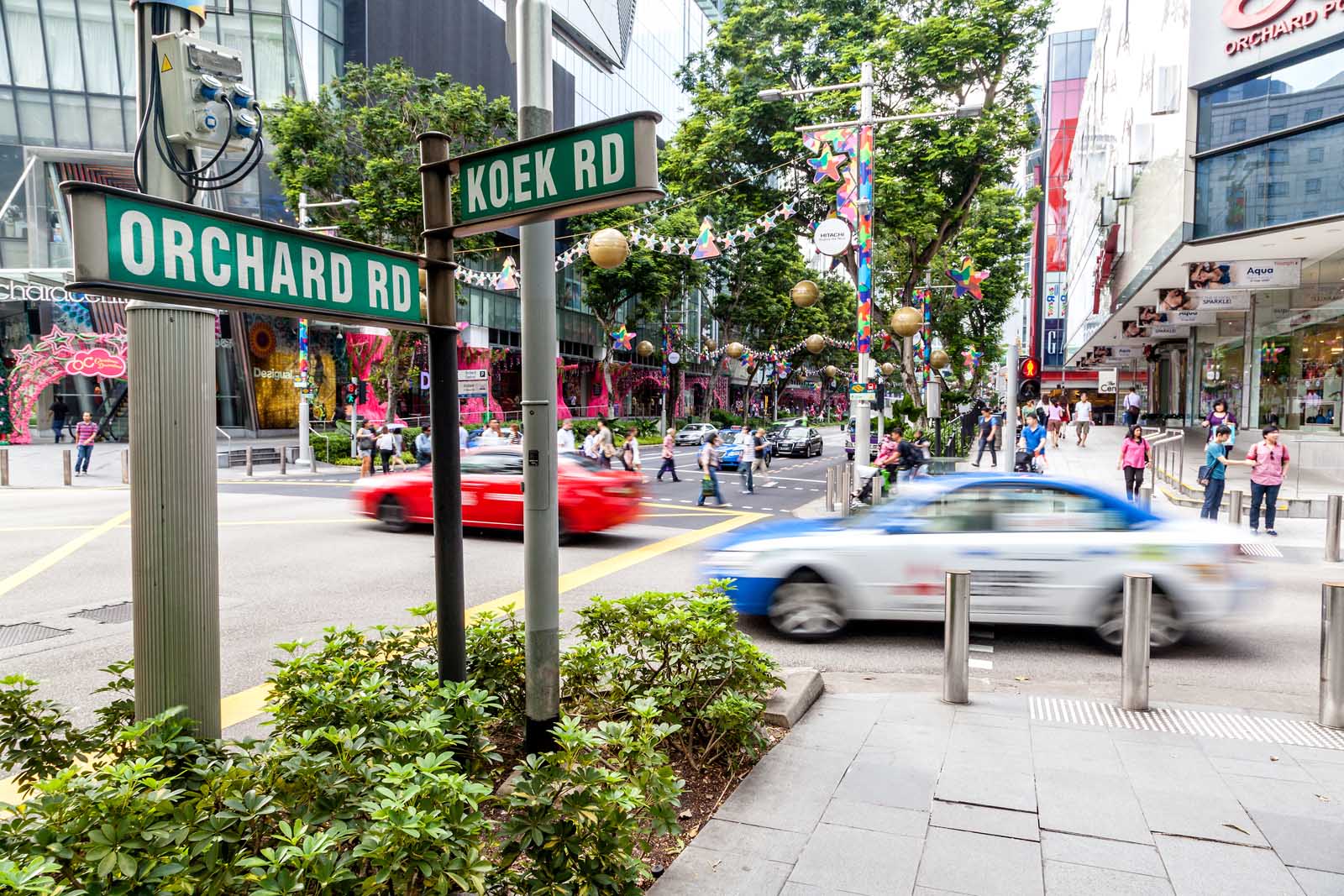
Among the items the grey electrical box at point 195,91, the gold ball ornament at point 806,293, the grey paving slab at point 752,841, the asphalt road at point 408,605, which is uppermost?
the gold ball ornament at point 806,293

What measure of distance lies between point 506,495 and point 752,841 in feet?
30.6

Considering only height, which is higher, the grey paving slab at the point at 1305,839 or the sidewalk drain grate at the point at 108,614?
the grey paving slab at the point at 1305,839

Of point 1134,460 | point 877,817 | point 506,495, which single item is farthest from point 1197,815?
point 1134,460

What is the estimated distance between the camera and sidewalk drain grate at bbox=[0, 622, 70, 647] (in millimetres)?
6941

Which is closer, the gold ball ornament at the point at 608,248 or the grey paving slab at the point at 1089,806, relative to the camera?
the grey paving slab at the point at 1089,806

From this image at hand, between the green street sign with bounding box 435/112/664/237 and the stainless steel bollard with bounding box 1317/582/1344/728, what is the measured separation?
4.78 metres

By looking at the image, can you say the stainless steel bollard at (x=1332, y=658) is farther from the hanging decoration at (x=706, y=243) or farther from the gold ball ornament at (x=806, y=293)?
the hanging decoration at (x=706, y=243)

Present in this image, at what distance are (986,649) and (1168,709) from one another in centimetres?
170

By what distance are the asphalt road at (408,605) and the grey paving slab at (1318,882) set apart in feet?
8.25

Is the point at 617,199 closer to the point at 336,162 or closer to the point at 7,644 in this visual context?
the point at 7,644

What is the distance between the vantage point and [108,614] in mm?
7922

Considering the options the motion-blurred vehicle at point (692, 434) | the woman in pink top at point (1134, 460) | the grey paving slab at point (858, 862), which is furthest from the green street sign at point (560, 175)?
the motion-blurred vehicle at point (692, 434)

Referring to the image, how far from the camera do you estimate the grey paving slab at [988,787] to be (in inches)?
152

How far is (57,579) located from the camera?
9367 mm
